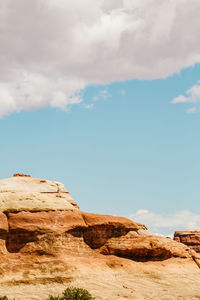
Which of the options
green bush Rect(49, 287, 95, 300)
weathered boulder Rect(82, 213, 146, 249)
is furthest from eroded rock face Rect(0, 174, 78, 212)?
green bush Rect(49, 287, 95, 300)

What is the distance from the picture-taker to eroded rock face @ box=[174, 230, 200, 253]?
289 feet

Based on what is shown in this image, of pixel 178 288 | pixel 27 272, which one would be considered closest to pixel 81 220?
pixel 27 272

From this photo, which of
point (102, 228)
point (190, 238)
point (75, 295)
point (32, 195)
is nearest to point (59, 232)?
point (32, 195)

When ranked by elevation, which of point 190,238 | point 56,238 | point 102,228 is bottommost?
point 56,238

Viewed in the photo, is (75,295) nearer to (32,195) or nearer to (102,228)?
(102,228)

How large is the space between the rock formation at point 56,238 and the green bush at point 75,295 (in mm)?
2475

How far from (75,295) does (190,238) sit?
68145mm

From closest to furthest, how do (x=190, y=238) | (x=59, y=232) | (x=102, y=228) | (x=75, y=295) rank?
1. (x=75, y=295)
2. (x=59, y=232)
3. (x=102, y=228)
4. (x=190, y=238)

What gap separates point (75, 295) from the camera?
83.9 feet

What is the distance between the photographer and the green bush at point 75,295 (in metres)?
25.4

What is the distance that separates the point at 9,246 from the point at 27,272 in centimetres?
289

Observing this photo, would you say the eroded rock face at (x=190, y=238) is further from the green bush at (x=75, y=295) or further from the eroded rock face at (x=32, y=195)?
the green bush at (x=75, y=295)

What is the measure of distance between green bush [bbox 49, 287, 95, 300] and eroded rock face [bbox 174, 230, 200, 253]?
65.3 metres

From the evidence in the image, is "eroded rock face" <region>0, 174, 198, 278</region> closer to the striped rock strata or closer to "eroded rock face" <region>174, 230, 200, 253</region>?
the striped rock strata
